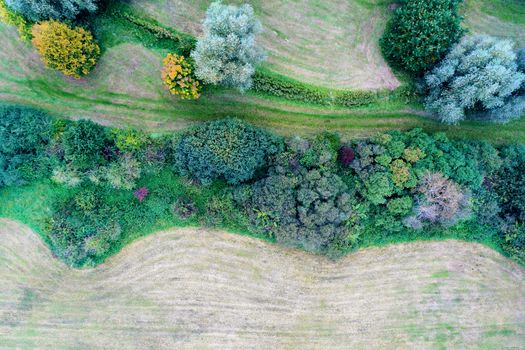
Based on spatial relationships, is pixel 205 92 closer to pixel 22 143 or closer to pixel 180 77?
pixel 180 77

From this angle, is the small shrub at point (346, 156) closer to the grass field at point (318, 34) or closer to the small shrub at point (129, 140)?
the grass field at point (318, 34)

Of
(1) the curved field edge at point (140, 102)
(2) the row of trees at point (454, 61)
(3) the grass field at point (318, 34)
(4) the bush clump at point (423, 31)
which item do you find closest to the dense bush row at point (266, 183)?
(1) the curved field edge at point (140, 102)

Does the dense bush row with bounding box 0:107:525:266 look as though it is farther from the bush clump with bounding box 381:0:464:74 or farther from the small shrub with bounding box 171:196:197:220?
the bush clump with bounding box 381:0:464:74

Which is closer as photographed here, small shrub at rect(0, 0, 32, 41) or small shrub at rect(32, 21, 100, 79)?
small shrub at rect(32, 21, 100, 79)

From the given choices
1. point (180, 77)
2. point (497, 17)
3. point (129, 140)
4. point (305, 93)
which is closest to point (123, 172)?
point (129, 140)

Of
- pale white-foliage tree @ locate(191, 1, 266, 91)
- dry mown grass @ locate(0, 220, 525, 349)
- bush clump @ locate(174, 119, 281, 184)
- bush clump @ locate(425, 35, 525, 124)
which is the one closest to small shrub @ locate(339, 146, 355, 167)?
bush clump @ locate(174, 119, 281, 184)

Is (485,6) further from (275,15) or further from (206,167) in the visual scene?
(206,167)
